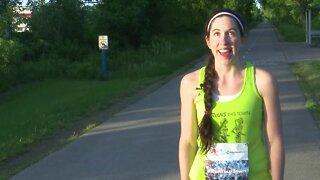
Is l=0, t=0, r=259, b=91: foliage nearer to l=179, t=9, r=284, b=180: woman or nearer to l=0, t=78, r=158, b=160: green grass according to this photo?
l=0, t=78, r=158, b=160: green grass

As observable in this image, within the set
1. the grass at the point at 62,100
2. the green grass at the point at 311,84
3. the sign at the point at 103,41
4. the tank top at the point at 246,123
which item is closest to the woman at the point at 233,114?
the tank top at the point at 246,123

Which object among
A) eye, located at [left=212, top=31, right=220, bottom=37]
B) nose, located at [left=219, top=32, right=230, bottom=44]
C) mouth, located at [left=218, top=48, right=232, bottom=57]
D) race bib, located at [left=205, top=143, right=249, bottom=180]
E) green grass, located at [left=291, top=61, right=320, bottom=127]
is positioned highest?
eye, located at [left=212, top=31, right=220, bottom=37]

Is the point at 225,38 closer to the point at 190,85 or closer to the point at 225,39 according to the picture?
the point at 225,39

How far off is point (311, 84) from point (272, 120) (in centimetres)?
1505

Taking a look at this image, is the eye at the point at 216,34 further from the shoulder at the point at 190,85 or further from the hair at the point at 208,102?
the shoulder at the point at 190,85

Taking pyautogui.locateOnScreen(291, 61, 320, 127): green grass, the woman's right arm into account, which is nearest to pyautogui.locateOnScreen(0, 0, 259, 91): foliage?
pyautogui.locateOnScreen(291, 61, 320, 127): green grass

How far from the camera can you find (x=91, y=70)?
25.5m

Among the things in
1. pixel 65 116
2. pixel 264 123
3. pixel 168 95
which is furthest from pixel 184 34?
pixel 264 123

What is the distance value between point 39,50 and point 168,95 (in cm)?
1607

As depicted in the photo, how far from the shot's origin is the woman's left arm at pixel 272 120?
270cm

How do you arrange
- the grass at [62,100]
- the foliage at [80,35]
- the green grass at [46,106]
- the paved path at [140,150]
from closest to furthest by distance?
the paved path at [140,150]
the grass at [62,100]
the green grass at [46,106]
the foliage at [80,35]

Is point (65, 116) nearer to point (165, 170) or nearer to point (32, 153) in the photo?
point (32, 153)

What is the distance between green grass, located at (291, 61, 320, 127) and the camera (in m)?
12.4

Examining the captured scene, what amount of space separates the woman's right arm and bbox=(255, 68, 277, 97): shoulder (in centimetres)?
30
